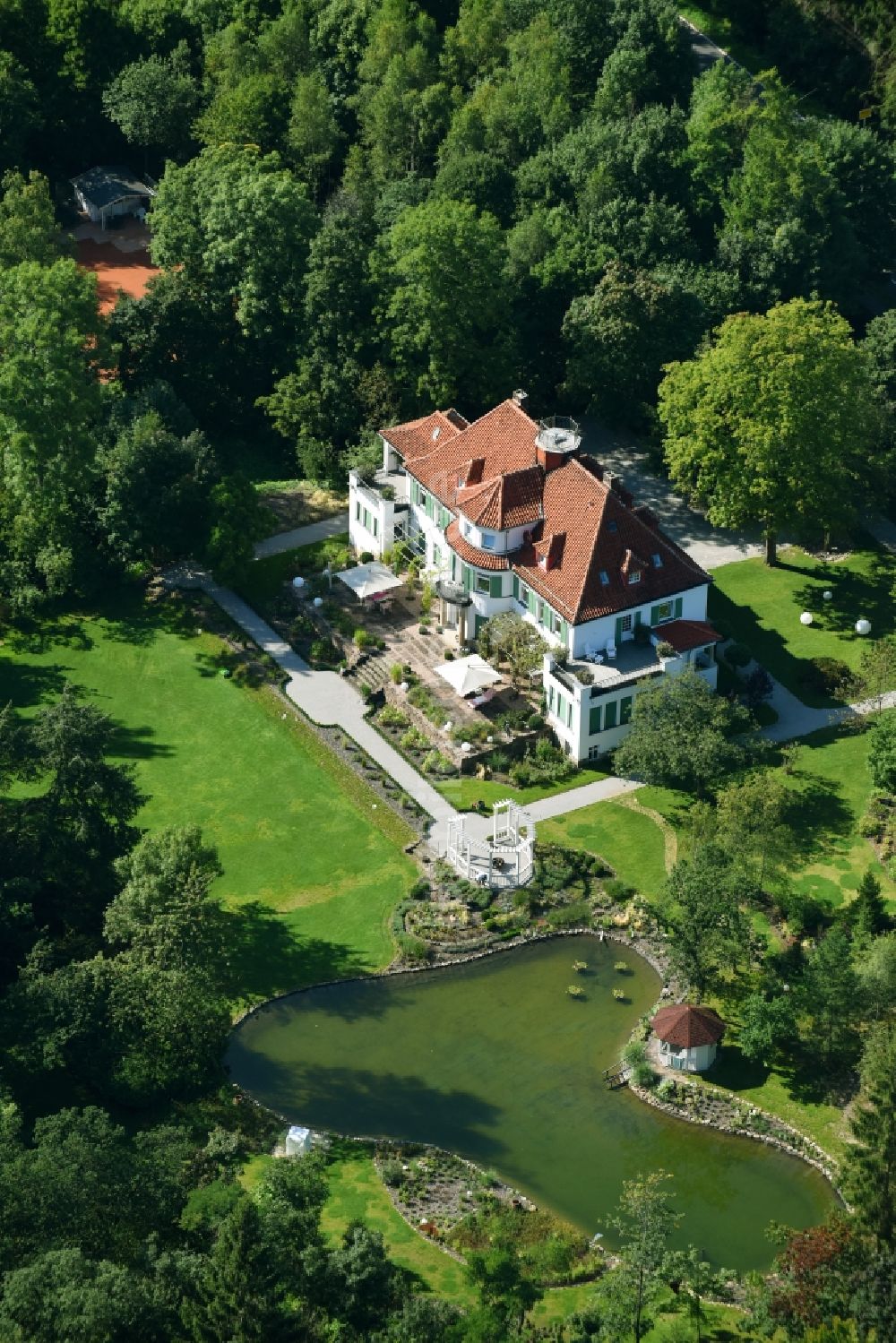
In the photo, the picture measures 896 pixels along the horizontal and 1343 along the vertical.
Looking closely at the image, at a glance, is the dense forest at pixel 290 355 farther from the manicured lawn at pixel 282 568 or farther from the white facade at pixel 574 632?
the white facade at pixel 574 632

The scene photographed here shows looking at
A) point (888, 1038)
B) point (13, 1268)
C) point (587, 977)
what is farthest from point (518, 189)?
point (13, 1268)

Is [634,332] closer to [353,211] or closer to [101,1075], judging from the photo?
[353,211]

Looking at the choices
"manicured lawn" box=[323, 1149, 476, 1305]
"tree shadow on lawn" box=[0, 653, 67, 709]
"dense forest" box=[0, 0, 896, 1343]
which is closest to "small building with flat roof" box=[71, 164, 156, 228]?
"dense forest" box=[0, 0, 896, 1343]

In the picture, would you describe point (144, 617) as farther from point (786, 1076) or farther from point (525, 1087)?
point (786, 1076)

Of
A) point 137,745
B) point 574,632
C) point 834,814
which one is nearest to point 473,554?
point 574,632

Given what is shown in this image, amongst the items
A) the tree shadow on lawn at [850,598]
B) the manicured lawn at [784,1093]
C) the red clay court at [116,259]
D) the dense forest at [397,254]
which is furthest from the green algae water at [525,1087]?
the red clay court at [116,259]

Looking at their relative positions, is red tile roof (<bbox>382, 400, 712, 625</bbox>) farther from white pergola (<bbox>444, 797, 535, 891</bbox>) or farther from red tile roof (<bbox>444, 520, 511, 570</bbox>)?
white pergola (<bbox>444, 797, 535, 891</bbox>)
